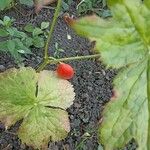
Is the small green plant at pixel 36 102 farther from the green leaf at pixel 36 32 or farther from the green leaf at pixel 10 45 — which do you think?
the green leaf at pixel 36 32

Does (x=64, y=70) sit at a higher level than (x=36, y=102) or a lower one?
higher

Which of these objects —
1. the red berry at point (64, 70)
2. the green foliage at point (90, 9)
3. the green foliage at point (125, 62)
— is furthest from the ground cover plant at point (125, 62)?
the green foliage at point (90, 9)

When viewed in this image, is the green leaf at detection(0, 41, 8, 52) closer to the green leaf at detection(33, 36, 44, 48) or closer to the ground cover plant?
the green leaf at detection(33, 36, 44, 48)

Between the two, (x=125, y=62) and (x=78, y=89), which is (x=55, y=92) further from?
(x=125, y=62)

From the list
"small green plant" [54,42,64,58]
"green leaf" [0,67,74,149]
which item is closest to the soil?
"small green plant" [54,42,64,58]

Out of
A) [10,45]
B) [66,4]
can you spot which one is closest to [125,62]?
[10,45]
